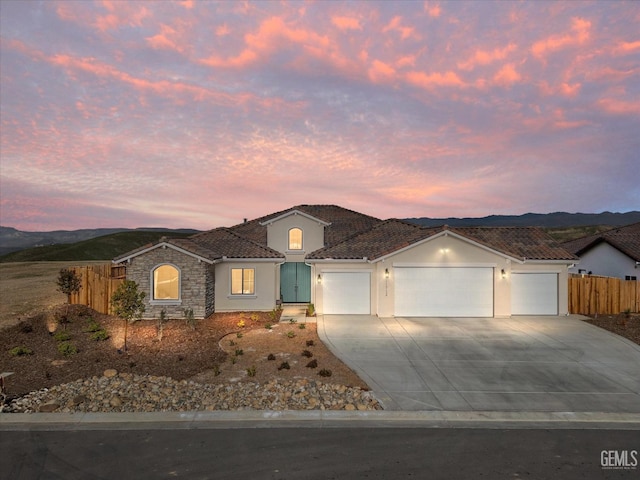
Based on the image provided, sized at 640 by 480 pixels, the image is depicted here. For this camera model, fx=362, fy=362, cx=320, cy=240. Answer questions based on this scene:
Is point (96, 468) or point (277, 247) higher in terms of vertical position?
point (277, 247)

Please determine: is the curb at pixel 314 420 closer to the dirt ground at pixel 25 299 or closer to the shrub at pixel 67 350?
the shrub at pixel 67 350

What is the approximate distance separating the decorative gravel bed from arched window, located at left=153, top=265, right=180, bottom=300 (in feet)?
27.7

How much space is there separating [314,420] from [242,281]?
12737 mm

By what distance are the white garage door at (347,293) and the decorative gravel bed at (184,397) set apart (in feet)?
29.6

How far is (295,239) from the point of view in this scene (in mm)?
22109

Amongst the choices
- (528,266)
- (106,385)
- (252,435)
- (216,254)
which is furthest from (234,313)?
(528,266)

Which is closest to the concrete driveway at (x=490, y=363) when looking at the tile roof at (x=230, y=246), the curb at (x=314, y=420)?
the curb at (x=314, y=420)

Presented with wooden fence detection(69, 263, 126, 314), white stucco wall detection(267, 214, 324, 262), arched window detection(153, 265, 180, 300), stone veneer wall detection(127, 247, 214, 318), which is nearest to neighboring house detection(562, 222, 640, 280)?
white stucco wall detection(267, 214, 324, 262)

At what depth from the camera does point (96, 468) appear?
584cm

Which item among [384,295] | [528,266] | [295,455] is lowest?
[295,455]

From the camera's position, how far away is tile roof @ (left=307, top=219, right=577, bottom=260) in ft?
59.1

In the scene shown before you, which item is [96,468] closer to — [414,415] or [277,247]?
[414,415]

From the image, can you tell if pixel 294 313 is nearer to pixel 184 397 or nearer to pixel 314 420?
pixel 184 397

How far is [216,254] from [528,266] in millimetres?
15944
